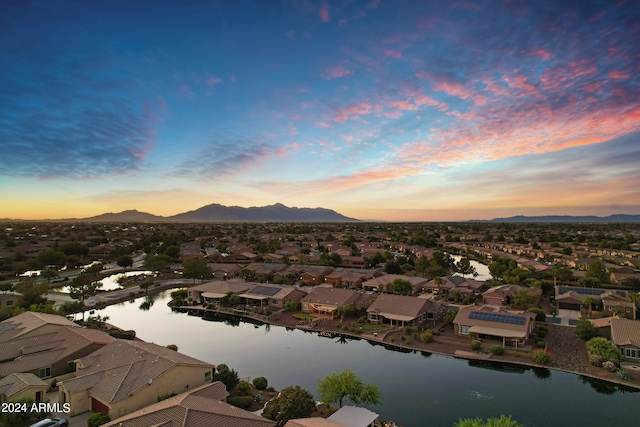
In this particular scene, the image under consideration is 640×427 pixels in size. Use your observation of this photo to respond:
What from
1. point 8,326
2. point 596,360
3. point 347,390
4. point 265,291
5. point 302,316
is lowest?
point 302,316

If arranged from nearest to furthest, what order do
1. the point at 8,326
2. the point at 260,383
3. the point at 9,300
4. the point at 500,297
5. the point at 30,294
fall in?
the point at 260,383 → the point at 8,326 → the point at 30,294 → the point at 9,300 → the point at 500,297

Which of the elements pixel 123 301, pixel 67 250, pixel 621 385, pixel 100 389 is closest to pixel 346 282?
pixel 123 301

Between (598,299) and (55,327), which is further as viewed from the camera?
(598,299)

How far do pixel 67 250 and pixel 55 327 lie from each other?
56.1 meters

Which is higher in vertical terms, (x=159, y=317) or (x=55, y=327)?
(x=55, y=327)

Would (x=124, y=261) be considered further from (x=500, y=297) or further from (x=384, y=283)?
(x=500, y=297)

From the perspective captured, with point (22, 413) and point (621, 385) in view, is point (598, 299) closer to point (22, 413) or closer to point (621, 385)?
point (621, 385)

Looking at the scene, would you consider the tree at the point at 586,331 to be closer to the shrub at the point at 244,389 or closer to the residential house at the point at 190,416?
the shrub at the point at 244,389

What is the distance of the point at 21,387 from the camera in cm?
1839

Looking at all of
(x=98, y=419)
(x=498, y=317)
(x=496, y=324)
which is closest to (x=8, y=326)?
(x=98, y=419)

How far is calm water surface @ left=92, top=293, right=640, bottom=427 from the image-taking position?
2048cm

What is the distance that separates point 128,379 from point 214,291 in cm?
2651

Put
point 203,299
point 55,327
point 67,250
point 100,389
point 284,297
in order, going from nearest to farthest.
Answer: point 100,389
point 55,327
point 284,297
point 203,299
point 67,250

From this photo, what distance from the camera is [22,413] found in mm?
16641
